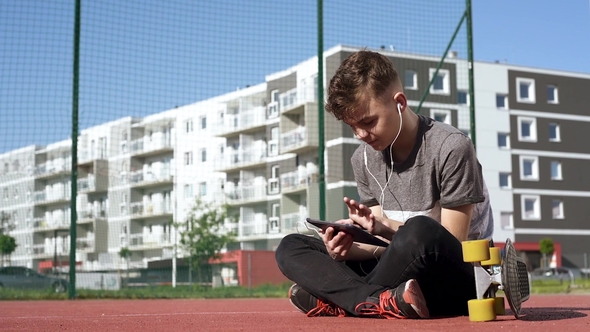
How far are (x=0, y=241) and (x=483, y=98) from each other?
3496 cm

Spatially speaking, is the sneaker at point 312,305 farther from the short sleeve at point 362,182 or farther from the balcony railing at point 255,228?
the balcony railing at point 255,228

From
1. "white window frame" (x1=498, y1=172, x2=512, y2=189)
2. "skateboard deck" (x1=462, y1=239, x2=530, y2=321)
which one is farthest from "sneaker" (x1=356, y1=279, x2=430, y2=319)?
"white window frame" (x1=498, y1=172, x2=512, y2=189)

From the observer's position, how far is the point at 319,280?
10.6 feet

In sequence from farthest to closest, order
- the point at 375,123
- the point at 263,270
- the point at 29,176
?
the point at 263,270 < the point at 29,176 < the point at 375,123

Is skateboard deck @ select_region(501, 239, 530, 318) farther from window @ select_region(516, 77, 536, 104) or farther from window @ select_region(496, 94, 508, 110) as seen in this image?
window @ select_region(516, 77, 536, 104)

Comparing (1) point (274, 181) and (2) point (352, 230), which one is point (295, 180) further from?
(2) point (352, 230)

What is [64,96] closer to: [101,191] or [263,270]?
[101,191]

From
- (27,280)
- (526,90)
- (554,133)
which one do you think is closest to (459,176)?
(27,280)

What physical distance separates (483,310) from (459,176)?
49 cm

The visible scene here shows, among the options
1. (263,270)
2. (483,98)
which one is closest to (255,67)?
(263,270)

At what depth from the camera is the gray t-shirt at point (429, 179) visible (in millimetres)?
2967

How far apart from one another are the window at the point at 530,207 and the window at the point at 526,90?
Result: 5.18 m

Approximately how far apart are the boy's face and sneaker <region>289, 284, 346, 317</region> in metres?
0.71

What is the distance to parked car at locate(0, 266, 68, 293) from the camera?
8594 millimetres
